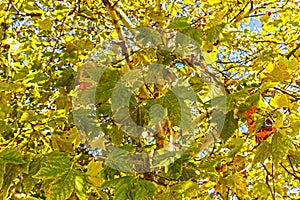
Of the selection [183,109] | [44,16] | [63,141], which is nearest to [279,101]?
[183,109]

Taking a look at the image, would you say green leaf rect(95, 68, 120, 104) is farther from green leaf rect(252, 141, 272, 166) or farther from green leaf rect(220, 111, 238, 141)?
green leaf rect(252, 141, 272, 166)

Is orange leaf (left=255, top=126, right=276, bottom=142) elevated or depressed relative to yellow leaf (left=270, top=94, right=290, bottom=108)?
depressed

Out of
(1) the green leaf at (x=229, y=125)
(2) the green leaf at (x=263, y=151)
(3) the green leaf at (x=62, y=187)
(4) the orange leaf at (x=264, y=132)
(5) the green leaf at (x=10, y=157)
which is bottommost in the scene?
(3) the green leaf at (x=62, y=187)

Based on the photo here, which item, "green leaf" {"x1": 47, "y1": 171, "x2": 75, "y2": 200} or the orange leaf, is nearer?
"green leaf" {"x1": 47, "y1": 171, "x2": 75, "y2": 200}

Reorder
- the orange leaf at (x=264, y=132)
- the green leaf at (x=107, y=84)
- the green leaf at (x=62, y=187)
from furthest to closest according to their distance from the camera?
the green leaf at (x=107, y=84), the orange leaf at (x=264, y=132), the green leaf at (x=62, y=187)

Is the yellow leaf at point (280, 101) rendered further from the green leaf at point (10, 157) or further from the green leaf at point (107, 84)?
the green leaf at point (10, 157)

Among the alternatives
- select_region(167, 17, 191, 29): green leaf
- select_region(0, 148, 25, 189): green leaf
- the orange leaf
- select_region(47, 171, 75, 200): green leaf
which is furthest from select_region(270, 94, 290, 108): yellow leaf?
select_region(0, 148, 25, 189): green leaf

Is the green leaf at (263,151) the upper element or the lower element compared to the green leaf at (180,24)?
lower

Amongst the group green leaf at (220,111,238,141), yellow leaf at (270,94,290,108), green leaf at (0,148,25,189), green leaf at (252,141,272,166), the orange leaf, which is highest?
yellow leaf at (270,94,290,108)

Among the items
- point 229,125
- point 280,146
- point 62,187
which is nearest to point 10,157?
point 62,187

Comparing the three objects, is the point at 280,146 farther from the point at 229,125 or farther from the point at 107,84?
the point at 107,84

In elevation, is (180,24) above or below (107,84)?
above

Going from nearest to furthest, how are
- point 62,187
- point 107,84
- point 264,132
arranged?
point 62,187 < point 264,132 < point 107,84

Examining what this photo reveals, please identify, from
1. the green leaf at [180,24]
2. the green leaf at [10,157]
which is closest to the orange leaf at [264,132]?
the green leaf at [180,24]
